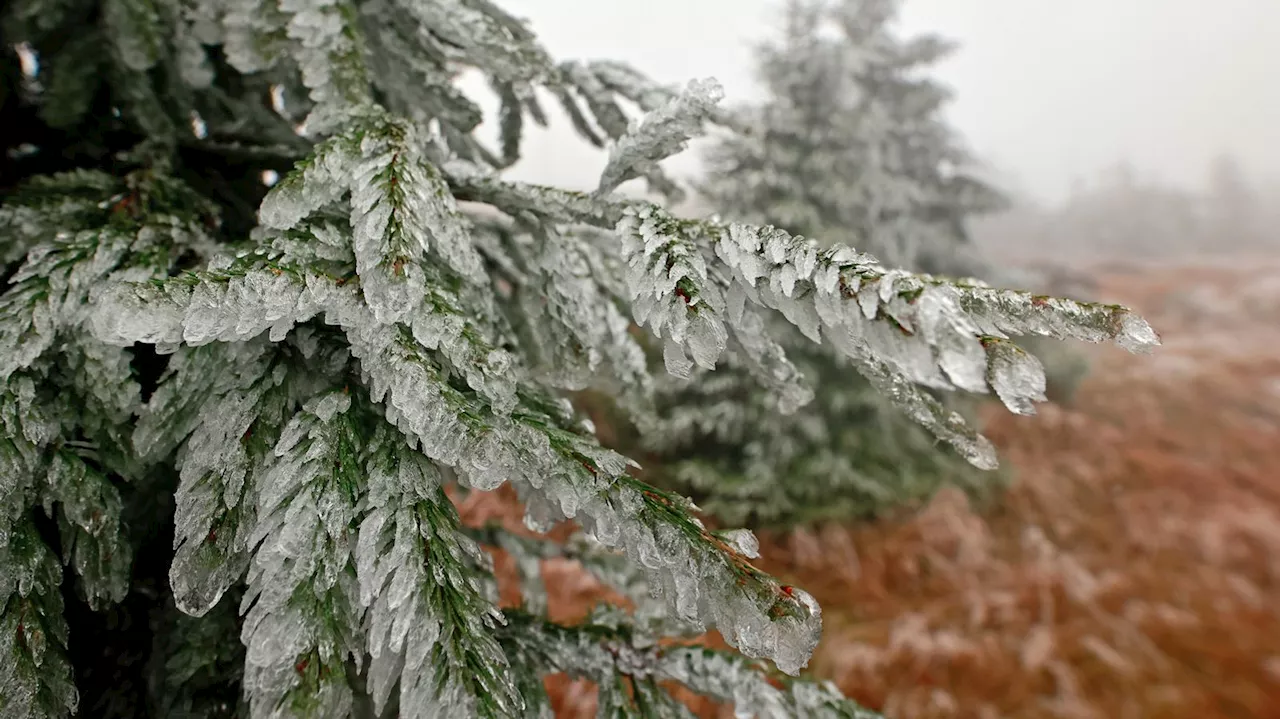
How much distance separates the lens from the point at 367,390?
3.60 ft

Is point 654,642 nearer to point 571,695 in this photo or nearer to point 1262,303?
point 571,695

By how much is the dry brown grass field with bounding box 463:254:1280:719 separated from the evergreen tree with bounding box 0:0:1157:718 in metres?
2.73

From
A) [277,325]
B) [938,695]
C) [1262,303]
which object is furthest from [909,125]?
[1262,303]

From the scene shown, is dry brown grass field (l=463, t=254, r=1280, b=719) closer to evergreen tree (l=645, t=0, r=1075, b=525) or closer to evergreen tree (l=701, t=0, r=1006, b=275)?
evergreen tree (l=645, t=0, r=1075, b=525)

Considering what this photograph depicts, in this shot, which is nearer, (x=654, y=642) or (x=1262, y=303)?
(x=654, y=642)

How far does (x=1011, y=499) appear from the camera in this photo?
6535mm

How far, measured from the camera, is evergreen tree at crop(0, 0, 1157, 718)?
85 centimetres

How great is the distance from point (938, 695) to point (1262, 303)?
16.4 m

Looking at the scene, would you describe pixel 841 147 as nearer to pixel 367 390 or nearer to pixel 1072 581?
pixel 1072 581

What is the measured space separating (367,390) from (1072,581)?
5.83 m

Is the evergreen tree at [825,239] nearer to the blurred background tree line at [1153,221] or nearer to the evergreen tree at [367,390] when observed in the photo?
the evergreen tree at [367,390]

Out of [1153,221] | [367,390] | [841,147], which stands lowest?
[1153,221]

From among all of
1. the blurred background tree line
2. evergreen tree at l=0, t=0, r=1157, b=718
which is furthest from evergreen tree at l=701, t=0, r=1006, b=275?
the blurred background tree line

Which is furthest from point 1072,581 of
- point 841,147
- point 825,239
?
A: point 841,147
